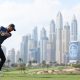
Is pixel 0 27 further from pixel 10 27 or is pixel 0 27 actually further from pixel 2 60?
pixel 2 60

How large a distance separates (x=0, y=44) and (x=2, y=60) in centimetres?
83

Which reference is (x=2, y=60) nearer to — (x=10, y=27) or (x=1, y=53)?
(x=1, y=53)

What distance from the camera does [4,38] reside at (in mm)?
14617

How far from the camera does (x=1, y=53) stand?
14781 mm

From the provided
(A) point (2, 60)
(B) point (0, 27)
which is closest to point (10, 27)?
(B) point (0, 27)

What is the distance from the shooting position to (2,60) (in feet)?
49.3

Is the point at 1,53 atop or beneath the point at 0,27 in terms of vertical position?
beneath

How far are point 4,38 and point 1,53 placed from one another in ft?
1.91

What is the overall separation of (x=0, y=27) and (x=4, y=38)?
46cm

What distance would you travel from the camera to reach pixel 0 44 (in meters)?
14.5

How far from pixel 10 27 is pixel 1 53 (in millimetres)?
1126

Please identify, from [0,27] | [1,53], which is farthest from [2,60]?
[0,27]

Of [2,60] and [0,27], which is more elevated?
[0,27]

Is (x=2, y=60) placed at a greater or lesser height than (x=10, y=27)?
lesser
